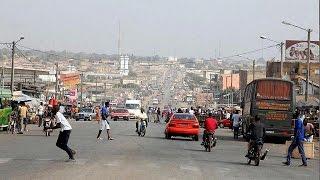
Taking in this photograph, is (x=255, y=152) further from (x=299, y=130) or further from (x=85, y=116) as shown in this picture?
(x=85, y=116)

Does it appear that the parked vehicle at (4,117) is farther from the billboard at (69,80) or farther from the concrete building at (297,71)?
the billboard at (69,80)

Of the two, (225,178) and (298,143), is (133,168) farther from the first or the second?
(298,143)

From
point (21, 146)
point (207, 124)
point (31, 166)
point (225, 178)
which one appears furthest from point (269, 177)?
point (21, 146)

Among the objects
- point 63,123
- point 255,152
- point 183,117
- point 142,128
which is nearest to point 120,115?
point 142,128

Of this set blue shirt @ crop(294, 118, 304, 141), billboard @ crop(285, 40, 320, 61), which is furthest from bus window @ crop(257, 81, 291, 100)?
Answer: billboard @ crop(285, 40, 320, 61)

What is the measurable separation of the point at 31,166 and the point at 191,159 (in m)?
6.80

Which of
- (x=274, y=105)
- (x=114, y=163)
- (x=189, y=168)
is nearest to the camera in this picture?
(x=189, y=168)

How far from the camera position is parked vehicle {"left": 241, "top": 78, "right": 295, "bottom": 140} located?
4119 cm

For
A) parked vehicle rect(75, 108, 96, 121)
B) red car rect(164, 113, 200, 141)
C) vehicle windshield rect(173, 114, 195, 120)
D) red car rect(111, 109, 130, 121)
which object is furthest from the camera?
red car rect(111, 109, 130, 121)

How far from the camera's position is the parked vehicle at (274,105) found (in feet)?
135

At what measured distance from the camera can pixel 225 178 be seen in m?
17.1

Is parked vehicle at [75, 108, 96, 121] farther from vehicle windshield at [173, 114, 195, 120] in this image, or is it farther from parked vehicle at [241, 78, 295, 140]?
vehicle windshield at [173, 114, 195, 120]

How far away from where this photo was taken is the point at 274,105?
4134cm

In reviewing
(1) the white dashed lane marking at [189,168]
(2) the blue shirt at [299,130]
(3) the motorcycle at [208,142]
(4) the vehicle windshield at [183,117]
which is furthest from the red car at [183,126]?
(1) the white dashed lane marking at [189,168]
